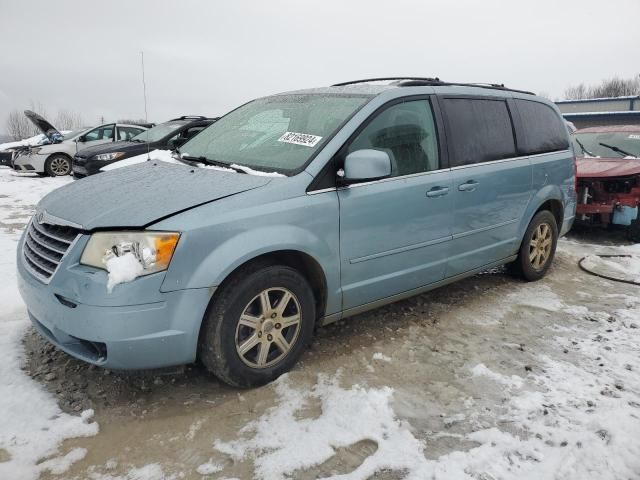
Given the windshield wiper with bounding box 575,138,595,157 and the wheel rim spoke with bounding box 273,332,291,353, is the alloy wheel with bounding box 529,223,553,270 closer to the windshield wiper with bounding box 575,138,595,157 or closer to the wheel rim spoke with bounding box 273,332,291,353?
the wheel rim spoke with bounding box 273,332,291,353

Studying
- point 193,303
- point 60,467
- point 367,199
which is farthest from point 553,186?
point 60,467

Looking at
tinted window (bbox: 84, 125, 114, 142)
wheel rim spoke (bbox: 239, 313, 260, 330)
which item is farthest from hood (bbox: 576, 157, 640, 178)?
tinted window (bbox: 84, 125, 114, 142)

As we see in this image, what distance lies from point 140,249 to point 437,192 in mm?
2089

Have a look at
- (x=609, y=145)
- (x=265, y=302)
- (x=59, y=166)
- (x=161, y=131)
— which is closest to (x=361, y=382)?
(x=265, y=302)

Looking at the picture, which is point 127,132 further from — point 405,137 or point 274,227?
point 274,227

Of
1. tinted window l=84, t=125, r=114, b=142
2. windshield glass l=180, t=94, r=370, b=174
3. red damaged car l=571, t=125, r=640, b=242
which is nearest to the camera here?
windshield glass l=180, t=94, r=370, b=174

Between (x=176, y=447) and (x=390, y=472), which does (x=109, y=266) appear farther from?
(x=390, y=472)

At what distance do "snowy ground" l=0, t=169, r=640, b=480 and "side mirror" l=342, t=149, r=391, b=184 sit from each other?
121 centimetres

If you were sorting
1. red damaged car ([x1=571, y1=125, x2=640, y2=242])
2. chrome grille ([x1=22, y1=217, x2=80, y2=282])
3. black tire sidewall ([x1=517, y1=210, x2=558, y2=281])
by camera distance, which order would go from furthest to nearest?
red damaged car ([x1=571, y1=125, x2=640, y2=242]) → black tire sidewall ([x1=517, y1=210, x2=558, y2=281]) → chrome grille ([x1=22, y1=217, x2=80, y2=282])

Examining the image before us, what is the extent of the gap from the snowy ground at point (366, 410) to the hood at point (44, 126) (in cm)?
1141

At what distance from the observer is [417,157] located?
11.3 ft

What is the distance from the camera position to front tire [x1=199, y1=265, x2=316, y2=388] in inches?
101

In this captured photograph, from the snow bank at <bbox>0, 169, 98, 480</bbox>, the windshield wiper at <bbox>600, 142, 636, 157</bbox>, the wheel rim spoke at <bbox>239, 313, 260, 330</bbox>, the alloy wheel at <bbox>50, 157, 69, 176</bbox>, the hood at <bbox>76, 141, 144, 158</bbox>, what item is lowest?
the snow bank at <bbox>0, 169, 98, 480</bbox>

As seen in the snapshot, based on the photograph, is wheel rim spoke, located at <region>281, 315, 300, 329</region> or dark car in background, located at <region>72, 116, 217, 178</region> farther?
dark car in background, located at <region>72, 116, 217, 178</region>
